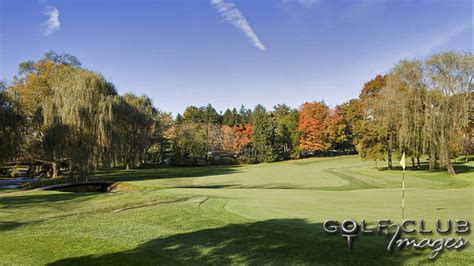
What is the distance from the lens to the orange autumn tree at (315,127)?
252 ft

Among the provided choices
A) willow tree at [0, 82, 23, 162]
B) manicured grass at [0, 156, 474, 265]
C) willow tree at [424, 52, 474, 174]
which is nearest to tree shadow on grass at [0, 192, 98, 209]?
manicured grass at [0, 156, 474, 265]

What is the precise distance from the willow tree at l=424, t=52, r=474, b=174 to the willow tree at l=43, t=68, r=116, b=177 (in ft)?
103

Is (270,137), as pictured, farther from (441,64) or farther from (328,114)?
(441,64)

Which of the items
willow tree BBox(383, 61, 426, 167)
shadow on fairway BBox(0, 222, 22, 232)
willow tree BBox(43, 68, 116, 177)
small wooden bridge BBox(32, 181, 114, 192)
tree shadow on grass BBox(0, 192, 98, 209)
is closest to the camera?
shadow on fairway BBox(0, 222, 22, 232)

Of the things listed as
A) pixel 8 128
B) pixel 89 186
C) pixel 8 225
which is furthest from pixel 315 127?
pixel 8 225

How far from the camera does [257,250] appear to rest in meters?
7.73

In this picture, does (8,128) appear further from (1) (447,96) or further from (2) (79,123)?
(1) (447,96)

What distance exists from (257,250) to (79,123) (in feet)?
97.9

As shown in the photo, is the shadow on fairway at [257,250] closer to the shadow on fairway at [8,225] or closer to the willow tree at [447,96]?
the shadow on fairway at [8,225]

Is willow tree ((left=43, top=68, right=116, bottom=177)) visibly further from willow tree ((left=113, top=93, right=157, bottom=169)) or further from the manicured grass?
the manicured grass

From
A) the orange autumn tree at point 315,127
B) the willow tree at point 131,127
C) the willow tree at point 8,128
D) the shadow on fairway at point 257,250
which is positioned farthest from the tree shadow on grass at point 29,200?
the orange autumn tree at point 315,127

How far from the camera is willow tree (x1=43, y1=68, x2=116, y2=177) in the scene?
32625 millimetres

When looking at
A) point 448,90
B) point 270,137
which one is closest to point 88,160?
point 448,90

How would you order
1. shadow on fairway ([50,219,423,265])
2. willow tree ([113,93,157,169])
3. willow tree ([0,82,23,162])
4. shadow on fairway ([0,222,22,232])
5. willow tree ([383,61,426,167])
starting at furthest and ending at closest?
willow tree ([113,93,157,169]) < willow tree ([383,61,426,167]) < willow tree ([0,82,23,162]) < shadow on fairway ([0,222,22,232]) < shadow on fairway ([50,219,423,265])
